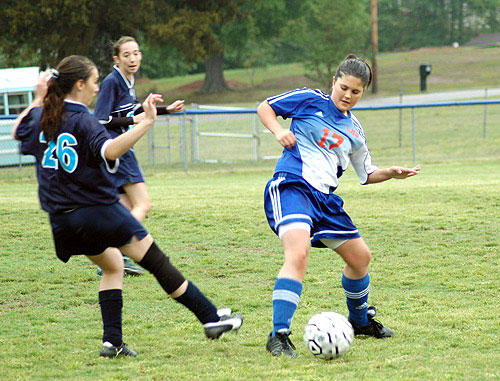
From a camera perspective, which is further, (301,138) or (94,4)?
(94,4)

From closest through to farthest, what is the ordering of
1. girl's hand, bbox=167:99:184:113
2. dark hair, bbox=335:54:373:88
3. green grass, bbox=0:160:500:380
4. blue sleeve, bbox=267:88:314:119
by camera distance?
1. green grass, bbox=0:160:500:380
2. dark hair, bbox=335:54:373:88
3. blue sleeve, bbox=267:88:314:119
4. girl's hand, bbox=167:99:184:113

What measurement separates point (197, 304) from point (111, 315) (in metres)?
0.50

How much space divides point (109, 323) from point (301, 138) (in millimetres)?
1613

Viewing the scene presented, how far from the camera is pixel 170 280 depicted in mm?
4133

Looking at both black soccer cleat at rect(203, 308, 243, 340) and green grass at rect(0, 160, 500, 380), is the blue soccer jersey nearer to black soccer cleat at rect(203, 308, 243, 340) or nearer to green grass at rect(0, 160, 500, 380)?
black soccer cleat at rect(203, 308, 243, 340)

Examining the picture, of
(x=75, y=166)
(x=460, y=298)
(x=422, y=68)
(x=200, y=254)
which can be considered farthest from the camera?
(x=422, y=68)

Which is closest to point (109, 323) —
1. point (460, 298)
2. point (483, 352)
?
point (483, 352)

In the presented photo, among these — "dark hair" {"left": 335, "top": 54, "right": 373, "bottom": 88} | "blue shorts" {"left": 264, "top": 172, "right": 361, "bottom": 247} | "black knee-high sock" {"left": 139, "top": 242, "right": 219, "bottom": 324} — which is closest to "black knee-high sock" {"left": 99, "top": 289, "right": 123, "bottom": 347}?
"black knee-high sock" {"left": 139, "top": 242, "right": 219, "bottom": 324}

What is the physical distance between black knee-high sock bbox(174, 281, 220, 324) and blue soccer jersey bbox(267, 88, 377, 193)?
3.01 feet

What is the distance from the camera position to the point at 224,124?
21844 millimetres

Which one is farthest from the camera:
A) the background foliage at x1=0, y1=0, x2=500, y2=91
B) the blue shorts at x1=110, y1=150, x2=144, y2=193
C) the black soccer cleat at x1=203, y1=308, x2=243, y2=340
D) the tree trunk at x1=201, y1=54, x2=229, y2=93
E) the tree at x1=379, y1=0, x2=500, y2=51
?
the tree at x1=379, y1=0, x2=500, y2=51

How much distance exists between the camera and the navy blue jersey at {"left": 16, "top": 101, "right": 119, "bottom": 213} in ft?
12.6

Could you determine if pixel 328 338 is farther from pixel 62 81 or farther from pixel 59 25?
pixel 59 25

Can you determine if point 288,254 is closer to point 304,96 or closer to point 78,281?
point 304,96
